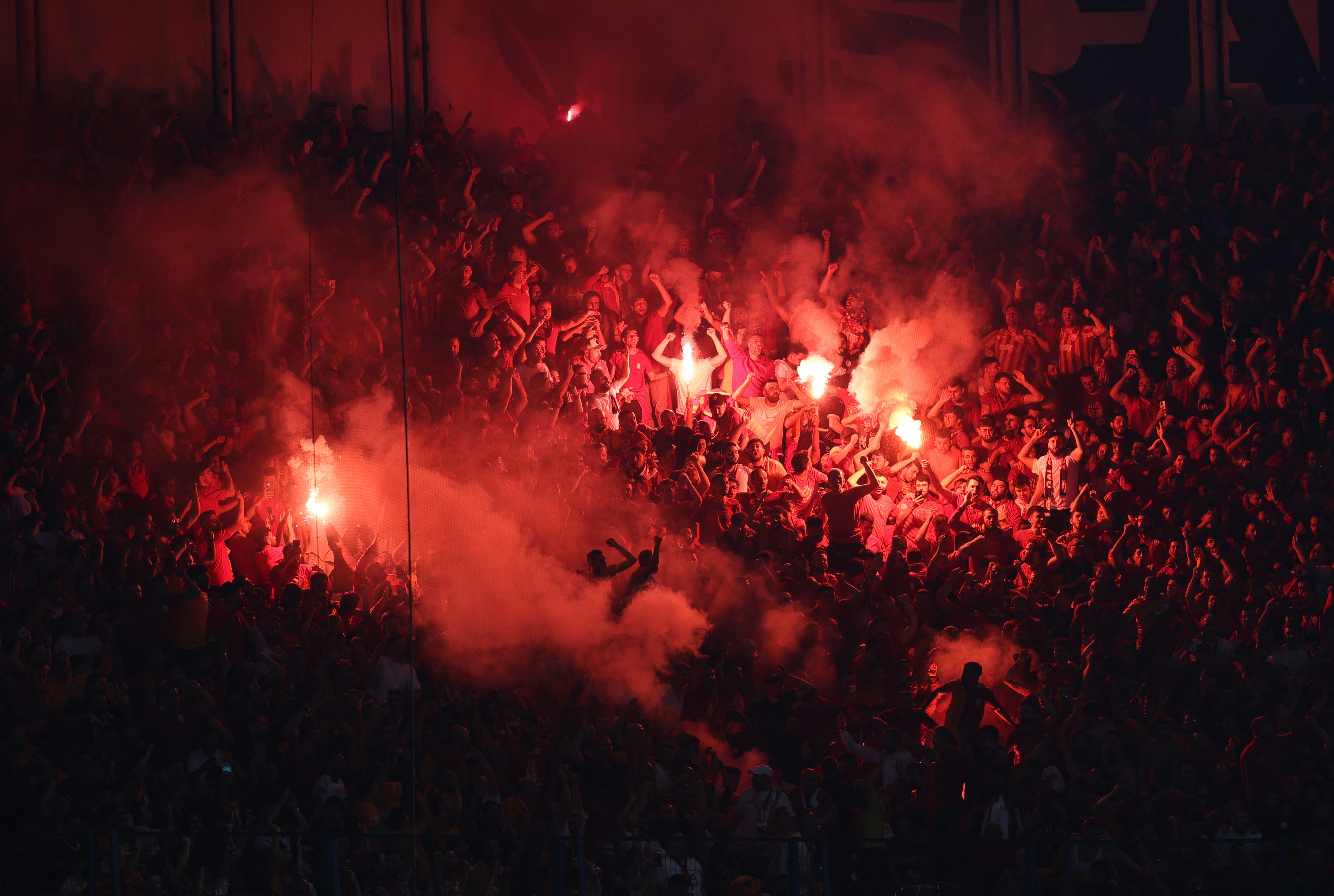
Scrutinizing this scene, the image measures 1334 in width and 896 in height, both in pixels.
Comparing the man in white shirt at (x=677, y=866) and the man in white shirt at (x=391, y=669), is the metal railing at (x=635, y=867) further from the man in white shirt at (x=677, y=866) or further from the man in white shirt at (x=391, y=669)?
the man in white shirt at (x=391, y=669)

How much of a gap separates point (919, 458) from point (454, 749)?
12.5 ft

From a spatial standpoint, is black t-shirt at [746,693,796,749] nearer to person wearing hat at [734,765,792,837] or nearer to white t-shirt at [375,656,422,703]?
person wearing hat at [734,765,792,837]

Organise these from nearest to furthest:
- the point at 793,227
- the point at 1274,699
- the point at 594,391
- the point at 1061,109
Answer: the point at 1274,699 → the point at 594,391 → the point at 793,227 → the point at 1061,109

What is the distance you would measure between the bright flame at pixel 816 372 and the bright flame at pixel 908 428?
0.59 metres

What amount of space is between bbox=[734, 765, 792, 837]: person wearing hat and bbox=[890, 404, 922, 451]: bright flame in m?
3.71

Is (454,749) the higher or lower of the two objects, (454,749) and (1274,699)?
the lower

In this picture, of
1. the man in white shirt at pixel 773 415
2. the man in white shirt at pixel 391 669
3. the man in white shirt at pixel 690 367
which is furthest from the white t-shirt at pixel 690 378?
the man in white shirt at pixel 391 669

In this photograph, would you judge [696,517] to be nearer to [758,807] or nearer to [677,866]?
[758,807]

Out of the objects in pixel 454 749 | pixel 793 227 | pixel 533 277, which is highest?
pixel 793 227

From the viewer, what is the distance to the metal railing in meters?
5.42

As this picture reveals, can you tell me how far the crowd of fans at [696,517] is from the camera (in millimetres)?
5836

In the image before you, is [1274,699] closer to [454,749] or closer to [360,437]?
[454,749]

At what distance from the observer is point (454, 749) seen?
622 cm

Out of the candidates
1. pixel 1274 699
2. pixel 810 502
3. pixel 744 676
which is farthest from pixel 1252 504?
pixel 744 676
